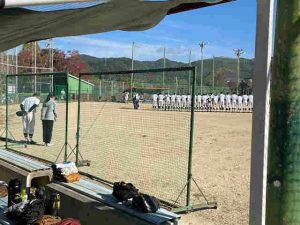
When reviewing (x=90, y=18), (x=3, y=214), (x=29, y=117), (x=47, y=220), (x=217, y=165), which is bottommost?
(x=217, y=165)

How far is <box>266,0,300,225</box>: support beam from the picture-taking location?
2.37 meters

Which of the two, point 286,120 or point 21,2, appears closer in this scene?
point 21,2

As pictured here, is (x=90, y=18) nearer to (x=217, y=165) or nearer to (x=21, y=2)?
(x=21, y=2)

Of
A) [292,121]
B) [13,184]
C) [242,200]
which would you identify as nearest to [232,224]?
[242,200]

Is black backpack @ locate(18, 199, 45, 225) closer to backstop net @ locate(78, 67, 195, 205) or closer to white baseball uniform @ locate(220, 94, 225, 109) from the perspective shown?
backstop net @ locate(78, 67, 195, 205)

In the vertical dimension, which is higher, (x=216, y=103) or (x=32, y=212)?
(x=216, y=103)

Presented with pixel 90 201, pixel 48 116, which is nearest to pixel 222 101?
pixel 48 116

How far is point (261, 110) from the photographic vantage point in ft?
8.76

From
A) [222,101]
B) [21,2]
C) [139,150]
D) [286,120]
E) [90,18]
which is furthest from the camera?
[222,101]

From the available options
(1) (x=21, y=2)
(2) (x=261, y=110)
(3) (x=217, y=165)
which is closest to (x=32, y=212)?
(2) (x=261, y=110)

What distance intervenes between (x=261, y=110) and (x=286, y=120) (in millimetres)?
271

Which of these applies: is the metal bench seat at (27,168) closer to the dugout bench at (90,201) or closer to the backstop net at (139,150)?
the dugout bench at (90,201)

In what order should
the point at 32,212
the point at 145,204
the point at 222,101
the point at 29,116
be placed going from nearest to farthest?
the point at 32,212
the point at 145,204
the point at 29,116
the point at 222,101

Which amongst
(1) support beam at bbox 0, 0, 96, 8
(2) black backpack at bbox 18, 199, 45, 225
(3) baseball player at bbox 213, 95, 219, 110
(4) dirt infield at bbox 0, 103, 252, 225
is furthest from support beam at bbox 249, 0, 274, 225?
(3) baseball player at bbox 213, 95, 219, 110
